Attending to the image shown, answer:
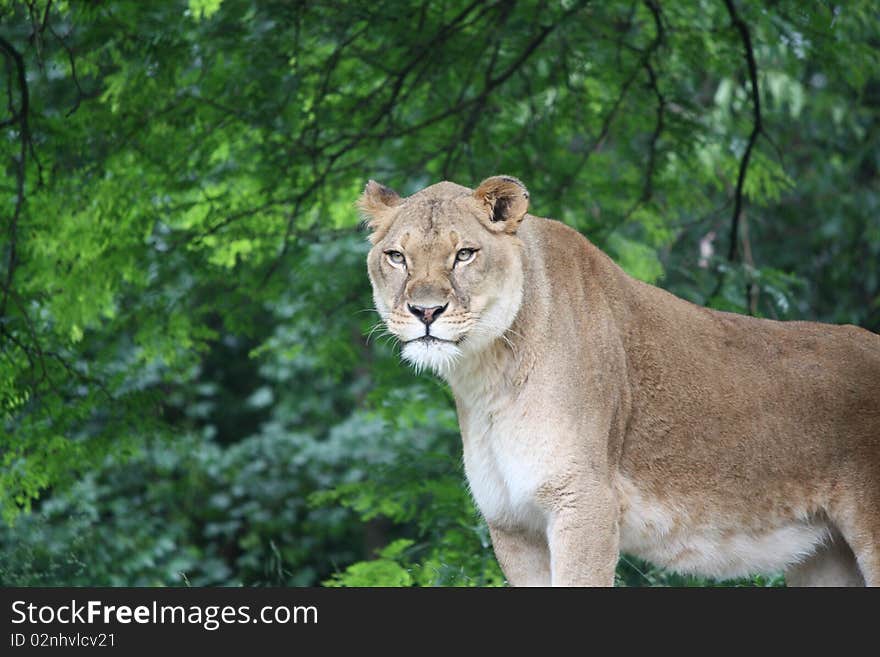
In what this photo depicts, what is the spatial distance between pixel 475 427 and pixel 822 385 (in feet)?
4.86

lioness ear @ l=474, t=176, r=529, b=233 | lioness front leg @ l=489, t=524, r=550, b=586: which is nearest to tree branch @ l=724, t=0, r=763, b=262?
lioness ear @ l=474, t=176, r=529, b=233

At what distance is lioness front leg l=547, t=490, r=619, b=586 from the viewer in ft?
15.7

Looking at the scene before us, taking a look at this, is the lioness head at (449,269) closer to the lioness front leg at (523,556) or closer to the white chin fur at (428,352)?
the white chin fur at (428,352)

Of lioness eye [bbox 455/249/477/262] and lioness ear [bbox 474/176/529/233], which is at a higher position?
lioness ear [bbox 474/176/529/233]

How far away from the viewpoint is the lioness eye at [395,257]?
4.80 metres

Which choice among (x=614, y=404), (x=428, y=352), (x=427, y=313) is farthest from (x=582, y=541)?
(x=427, y=313)

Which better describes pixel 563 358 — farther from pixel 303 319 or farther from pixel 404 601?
pixel 303 319

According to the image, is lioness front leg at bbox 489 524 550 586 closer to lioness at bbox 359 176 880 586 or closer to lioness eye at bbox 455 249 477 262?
lioness at bbox 359 176 880 586

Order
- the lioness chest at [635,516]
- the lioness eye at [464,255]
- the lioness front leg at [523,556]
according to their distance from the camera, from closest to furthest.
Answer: the lioness eye at [464,255]
the lioness chest at [635,516]
the lioness front leg at [523,556]

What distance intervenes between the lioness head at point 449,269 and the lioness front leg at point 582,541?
0.67 metres

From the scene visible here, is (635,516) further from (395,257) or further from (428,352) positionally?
(395,257)

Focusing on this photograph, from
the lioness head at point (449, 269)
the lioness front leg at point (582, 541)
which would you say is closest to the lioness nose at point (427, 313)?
the lioness head at point (449, 269)

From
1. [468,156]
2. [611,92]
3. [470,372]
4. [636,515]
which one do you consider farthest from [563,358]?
[611,92]

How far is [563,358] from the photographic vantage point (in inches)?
196
